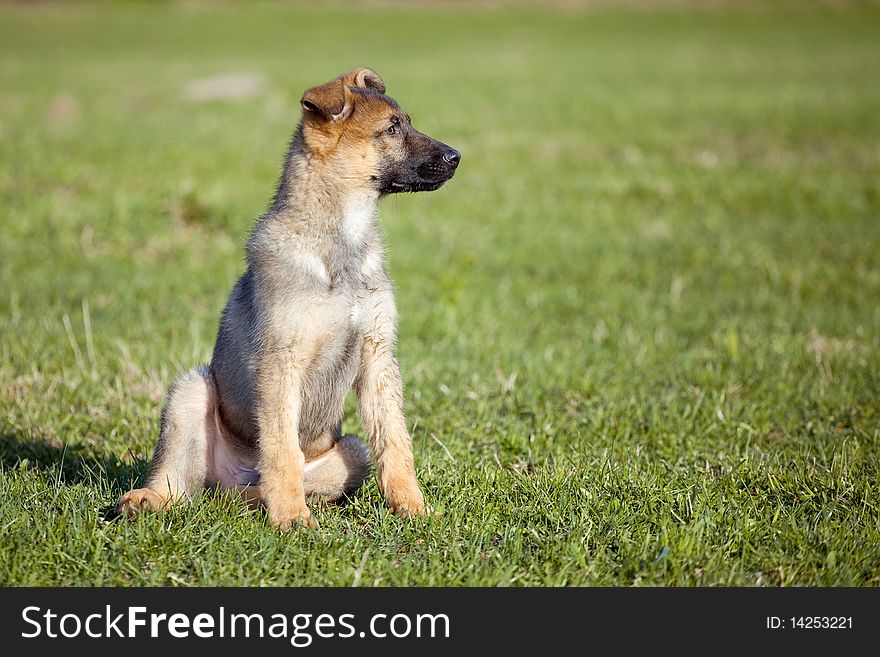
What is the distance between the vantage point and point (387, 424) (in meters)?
4.59

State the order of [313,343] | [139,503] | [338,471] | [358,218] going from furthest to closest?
[338,471], [358,218], [313,343], [139,503]

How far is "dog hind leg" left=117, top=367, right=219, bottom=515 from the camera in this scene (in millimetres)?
4270

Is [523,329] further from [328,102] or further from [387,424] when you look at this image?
[328,102]

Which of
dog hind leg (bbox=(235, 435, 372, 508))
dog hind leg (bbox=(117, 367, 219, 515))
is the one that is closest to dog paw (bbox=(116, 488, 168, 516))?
dog hind leg (bbox=(117, 367, 219, 515))

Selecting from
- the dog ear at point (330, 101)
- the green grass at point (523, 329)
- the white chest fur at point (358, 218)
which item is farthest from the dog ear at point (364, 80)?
the green grass at point (523, 329)

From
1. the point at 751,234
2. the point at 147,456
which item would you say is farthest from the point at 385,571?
the point at 751,234

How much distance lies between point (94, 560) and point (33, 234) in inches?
271

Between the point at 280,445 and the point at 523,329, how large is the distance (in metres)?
4.17

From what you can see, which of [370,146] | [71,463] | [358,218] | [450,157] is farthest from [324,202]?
[71,463]

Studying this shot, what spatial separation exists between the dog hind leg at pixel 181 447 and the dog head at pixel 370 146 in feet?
4.23

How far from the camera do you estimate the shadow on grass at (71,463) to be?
4.79 metres

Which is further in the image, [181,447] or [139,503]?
[181,447]

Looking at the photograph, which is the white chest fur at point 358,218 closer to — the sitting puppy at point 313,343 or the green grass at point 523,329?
the sitting puppy at point 313,343
